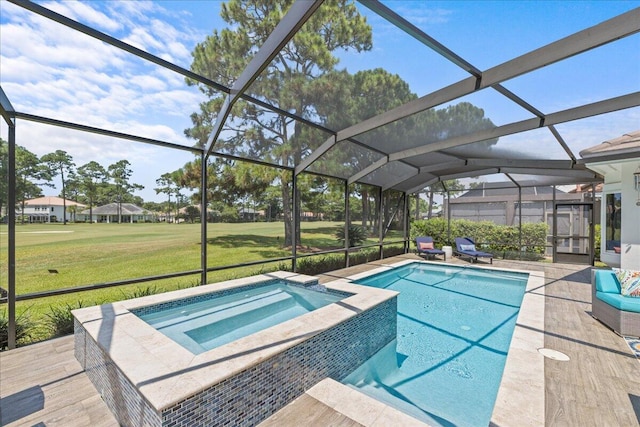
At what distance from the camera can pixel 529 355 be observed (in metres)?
3.72

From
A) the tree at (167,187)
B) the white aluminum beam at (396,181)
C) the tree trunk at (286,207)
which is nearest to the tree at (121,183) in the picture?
the tree at (167,187)

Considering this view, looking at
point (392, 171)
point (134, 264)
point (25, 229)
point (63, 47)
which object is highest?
point (63, 47)

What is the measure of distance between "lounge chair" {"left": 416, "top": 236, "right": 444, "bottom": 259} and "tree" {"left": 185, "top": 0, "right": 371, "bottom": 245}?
8.31 meters

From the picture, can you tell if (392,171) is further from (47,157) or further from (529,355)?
(47,157)

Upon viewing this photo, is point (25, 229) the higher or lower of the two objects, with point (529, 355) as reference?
higher

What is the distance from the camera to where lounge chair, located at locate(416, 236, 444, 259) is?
39.6 ft

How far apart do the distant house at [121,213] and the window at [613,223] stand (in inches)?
647

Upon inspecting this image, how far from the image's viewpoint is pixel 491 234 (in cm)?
1355

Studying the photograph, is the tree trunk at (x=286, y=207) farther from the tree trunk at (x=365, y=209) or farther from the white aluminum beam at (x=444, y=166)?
the white aluminum beam at (x=444, y=166)

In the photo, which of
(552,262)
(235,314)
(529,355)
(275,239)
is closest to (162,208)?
(275,239)

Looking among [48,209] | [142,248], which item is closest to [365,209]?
[142,248]

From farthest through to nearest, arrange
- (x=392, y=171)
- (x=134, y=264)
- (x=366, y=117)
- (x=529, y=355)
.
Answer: (x=134, y=264)
(x=392, y=171)
(x=366, y=117)
(x=529, y=355)

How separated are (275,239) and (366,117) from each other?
8340mm

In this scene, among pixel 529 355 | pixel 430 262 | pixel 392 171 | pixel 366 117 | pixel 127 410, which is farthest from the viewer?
pixel 430 262
